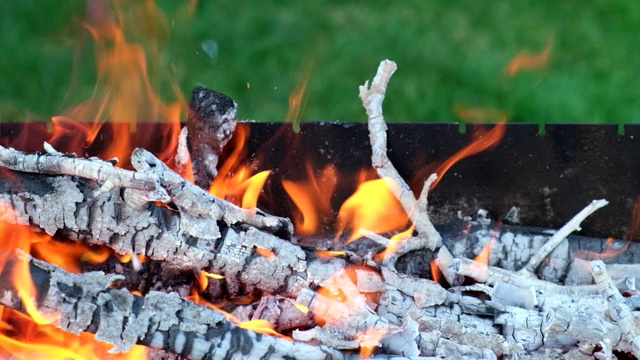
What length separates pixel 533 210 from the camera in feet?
7.59

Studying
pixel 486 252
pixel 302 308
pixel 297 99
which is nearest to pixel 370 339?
pixel 302 308

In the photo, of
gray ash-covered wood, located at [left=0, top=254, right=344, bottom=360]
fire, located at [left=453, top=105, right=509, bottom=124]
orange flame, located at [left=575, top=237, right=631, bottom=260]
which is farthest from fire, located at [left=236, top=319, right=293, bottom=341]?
fire, located at [left=453, top=105, right=509, bottom=124]

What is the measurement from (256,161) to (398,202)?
47 cm

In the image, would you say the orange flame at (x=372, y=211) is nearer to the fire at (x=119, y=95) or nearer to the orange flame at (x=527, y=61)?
the fire at (x=119, y=95)

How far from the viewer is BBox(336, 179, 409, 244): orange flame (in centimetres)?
230

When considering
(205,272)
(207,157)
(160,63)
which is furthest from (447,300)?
(160,63)

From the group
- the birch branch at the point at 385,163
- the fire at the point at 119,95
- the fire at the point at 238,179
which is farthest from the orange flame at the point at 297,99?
the birch branch at the point at 385,163

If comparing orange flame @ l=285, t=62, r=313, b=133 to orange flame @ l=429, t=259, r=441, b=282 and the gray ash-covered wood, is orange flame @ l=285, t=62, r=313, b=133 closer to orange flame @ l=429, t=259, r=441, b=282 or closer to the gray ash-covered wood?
orange flame @ l=429, t=259, r=441, b=282

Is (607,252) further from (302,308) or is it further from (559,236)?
(302,308)

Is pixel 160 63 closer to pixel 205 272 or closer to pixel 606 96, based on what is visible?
→ pixel 205 272

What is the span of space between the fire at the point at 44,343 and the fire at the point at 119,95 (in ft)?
2.04

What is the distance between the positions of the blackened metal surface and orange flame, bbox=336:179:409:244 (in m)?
0.03

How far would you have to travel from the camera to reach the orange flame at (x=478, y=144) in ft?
7.30

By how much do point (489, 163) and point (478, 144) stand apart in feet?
0.24
